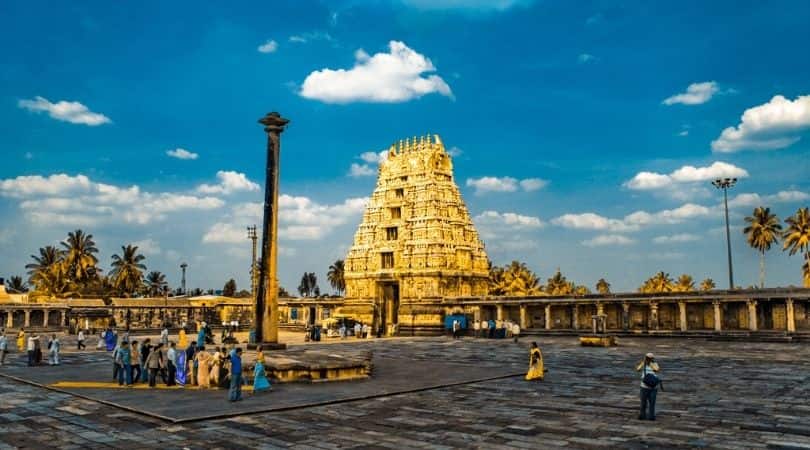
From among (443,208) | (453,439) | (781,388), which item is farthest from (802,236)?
(453,439)

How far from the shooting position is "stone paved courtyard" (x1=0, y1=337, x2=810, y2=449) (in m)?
11.6

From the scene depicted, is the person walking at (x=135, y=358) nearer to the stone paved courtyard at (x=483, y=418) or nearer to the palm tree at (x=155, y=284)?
the stone paved courtyard at (x=483, y=418)

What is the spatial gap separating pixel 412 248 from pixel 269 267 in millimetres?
34525

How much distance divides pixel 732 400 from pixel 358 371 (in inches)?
440

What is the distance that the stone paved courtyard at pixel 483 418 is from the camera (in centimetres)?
1157

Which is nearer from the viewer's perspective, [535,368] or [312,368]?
[312,368]

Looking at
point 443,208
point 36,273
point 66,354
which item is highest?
point 443,208

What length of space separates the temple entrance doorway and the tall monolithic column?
3594 centimetres

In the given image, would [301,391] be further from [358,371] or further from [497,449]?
[497,449]

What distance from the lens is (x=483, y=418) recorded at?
13.9 meters

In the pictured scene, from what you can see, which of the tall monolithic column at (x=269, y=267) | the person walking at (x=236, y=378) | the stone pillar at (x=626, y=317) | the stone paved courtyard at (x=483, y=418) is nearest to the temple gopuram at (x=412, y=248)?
the stone pillar at (x=626, y=317)

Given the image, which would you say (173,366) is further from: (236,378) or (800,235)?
(800,235)

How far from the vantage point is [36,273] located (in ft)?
262

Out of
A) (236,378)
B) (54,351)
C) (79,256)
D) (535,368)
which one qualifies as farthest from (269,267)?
(79,256)
